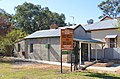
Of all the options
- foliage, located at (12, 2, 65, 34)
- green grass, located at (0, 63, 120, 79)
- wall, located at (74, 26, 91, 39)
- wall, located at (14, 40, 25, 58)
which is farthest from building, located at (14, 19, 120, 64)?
foliage, located at (12, 2, 65, 34)

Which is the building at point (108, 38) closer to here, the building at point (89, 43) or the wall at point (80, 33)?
the building at point (89, 43)

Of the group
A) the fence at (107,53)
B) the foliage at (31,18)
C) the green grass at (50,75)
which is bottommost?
the green grass at (50,75)

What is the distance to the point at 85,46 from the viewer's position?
28.0m

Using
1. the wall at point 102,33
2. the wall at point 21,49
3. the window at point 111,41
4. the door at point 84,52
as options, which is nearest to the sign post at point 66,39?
the door at point 84,52

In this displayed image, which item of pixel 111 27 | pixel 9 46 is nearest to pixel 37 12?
pixel 9 46

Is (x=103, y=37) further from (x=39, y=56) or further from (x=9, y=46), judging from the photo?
(x=9, y=46)

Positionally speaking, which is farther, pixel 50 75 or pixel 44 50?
pixel 44 50

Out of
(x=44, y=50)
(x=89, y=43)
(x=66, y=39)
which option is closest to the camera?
(x=66, y=39)

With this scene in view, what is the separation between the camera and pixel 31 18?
61031mm

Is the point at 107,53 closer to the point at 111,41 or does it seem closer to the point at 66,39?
the point at 111,41

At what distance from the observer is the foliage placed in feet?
194

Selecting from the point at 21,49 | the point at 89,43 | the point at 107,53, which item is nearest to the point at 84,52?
the point at 89,43

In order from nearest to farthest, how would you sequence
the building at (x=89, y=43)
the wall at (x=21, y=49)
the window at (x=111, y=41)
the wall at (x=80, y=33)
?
the building at (x=89, y=43), the window at (x=111, y=41), the wall at (x=80, y=33), the wall at (x=21, y=49)

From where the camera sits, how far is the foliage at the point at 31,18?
5912cm
